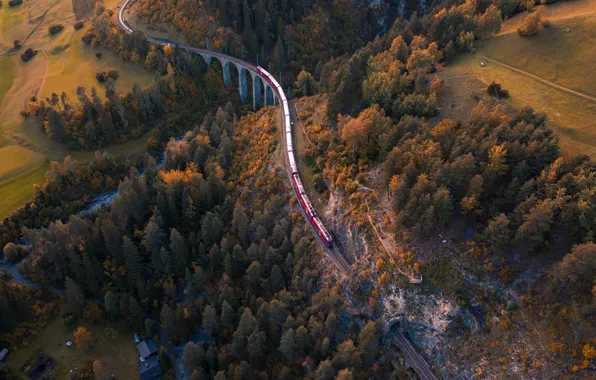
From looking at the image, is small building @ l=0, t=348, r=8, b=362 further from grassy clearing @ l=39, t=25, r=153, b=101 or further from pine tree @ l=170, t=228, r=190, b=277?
grassy clearing @ l=39, t=25, r=153, b=101

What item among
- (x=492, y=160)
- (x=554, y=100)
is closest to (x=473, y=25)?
(x=554, y=100)

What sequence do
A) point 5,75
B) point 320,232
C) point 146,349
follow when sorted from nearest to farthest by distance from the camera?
point 146,349
point 320,232
point 5,75

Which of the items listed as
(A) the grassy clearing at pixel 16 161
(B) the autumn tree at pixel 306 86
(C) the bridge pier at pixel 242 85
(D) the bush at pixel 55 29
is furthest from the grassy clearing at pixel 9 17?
(B) the autumn tree at pixel 306 86

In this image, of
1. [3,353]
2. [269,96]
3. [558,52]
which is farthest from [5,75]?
[558,52]

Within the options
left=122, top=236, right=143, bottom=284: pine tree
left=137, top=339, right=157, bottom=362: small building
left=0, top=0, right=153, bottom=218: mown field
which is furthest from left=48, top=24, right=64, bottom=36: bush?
left=137, top=339, right=157, bottom=362: small building

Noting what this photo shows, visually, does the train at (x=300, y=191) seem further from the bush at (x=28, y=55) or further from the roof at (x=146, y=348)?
the bush at (x=28, y=55)

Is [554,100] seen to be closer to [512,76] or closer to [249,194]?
[512,76]

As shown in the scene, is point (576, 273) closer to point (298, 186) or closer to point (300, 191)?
point (300, 191)
